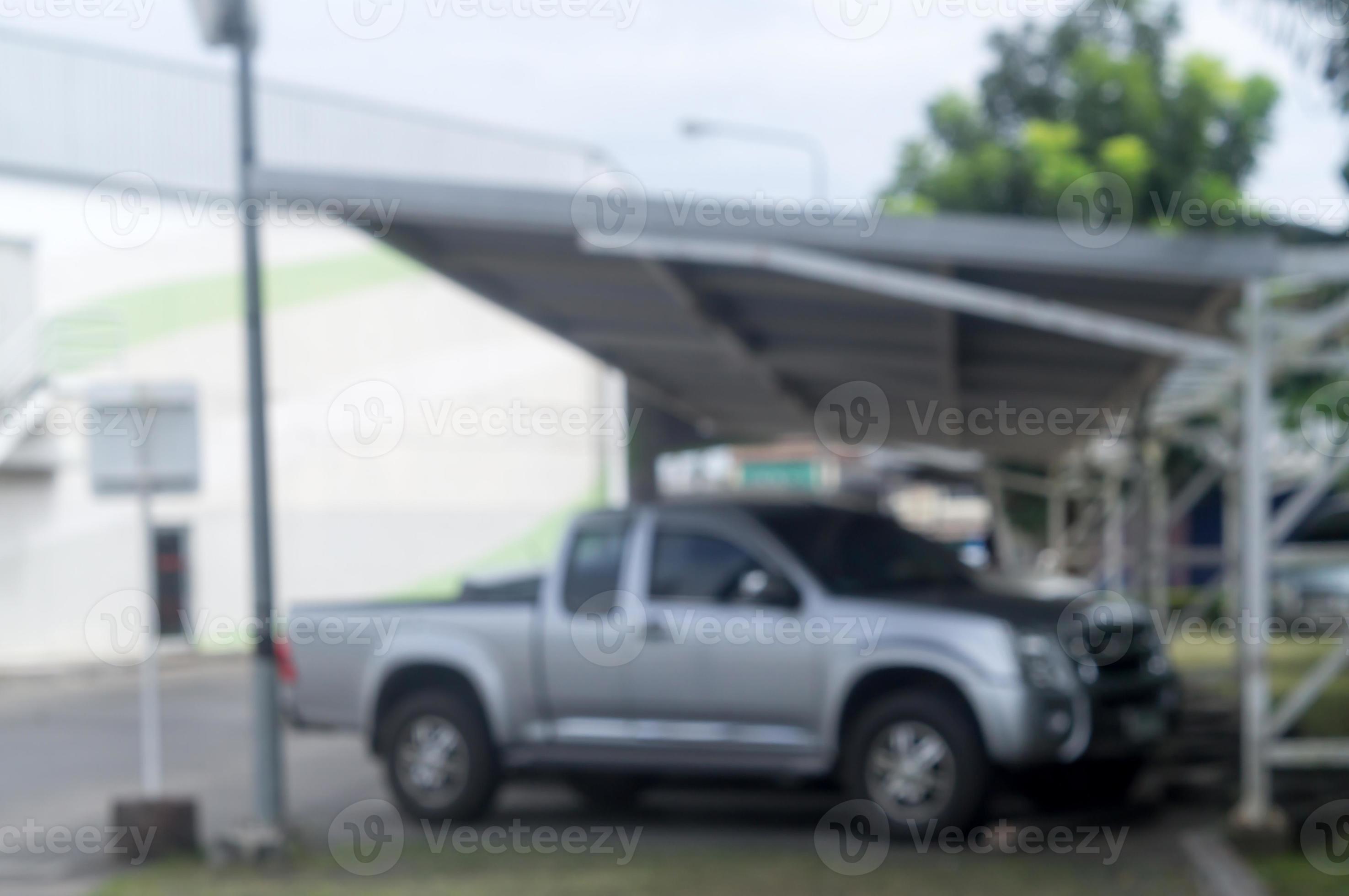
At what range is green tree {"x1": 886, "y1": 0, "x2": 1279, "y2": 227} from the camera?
21.9 m

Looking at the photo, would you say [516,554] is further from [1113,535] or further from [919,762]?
[919,762]

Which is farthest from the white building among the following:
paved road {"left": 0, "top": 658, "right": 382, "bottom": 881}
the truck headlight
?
the truck headlight

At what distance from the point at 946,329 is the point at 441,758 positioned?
13.8 feet

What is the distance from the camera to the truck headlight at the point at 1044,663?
837 cm

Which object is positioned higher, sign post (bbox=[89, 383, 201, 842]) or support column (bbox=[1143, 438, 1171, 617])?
sign post (bbox=[89, 383, 201, 842])

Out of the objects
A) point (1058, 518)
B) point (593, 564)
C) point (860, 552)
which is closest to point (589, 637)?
point (593, 564)

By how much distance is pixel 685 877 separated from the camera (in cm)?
807

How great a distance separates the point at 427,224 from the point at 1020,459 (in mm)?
12842

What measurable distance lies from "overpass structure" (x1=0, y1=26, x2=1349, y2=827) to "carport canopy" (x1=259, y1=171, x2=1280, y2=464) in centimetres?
2

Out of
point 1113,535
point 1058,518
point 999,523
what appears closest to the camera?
point 1113,535

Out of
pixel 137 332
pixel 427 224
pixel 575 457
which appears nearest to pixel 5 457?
pixel 137 332

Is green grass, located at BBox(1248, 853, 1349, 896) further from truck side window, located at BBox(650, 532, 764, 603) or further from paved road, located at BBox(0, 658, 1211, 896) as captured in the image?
truck side window, located at BBox(650, 532, 764, 603)

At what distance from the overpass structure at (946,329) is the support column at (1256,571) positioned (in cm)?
1

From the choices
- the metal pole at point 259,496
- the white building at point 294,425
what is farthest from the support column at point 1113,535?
the metal pole at point 259,496
